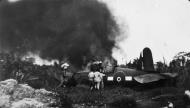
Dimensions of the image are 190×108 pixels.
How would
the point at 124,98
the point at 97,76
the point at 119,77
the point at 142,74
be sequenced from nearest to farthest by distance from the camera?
the point at 124,98 → the point at 97,76 → the point at 142,74 → the point at 119,77

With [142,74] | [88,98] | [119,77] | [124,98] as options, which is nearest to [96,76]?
[88,98]

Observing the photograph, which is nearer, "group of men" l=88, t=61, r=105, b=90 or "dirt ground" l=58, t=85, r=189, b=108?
"dirt ground" l=58, t=85, r=189, b=108

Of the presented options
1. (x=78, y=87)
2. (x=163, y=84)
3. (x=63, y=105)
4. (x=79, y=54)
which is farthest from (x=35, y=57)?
(x=63, y=105)

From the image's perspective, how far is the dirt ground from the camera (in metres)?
15.8

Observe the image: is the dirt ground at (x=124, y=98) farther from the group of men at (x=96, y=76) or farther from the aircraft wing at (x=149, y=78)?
the aircraft wing at (x=149, y=78)

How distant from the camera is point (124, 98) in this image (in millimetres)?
16031

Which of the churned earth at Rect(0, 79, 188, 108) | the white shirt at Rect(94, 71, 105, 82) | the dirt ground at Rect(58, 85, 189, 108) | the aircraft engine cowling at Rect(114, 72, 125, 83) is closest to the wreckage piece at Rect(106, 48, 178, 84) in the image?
the aircraft engine cowling at Rect(114, 72, 125, 83)

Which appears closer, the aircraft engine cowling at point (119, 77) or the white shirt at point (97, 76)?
the white shirt at point (97, 76)

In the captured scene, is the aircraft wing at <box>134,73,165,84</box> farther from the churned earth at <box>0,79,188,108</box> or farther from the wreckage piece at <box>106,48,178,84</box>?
the churned earth at <box>0,79,188,108</box>

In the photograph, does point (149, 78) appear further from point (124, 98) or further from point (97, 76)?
point (124, 98)

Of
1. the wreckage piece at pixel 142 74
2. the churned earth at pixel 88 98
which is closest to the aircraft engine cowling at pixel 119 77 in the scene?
the wreckage piece at pixel 142 74

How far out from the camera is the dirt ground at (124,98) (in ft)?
51.7

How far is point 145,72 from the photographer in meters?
22.7

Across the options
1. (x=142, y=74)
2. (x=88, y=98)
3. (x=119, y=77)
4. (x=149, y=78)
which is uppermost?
(x=142, y=74)
